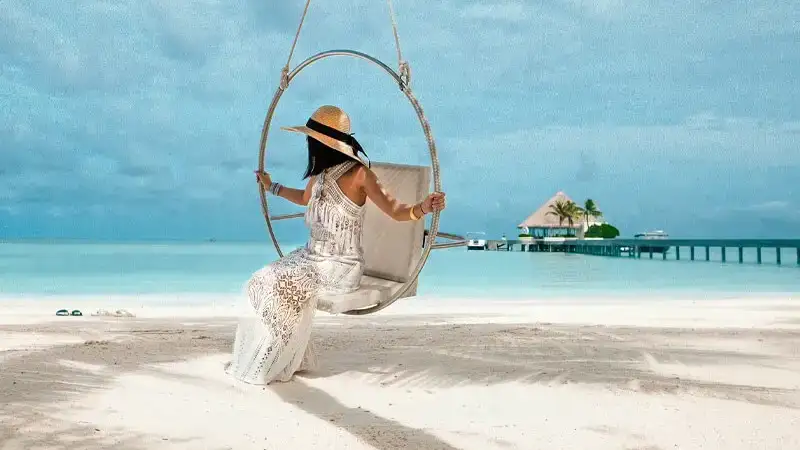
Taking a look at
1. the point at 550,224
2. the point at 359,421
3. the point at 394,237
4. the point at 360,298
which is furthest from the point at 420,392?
the point at 550,224

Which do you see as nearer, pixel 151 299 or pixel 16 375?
pixel 16 375

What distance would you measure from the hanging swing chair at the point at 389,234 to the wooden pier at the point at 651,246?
1052 inches

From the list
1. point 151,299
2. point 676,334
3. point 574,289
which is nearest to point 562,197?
point 574,289

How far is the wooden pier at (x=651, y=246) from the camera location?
99.3 ft

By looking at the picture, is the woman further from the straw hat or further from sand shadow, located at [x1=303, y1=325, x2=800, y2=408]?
sand shadow, located at [x1=303, y1=325, x2=800, y2=408]

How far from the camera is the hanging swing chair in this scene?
3766 millimetres

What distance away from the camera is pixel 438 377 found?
4016 mm

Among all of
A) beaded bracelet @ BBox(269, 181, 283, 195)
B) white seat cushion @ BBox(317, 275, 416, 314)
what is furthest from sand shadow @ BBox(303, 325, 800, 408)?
beaded bracelet @ BBox(269, 181, 283, 195)

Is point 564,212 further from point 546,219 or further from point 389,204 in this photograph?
point 389,204

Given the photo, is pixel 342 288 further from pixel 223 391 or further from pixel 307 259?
pixel 223 391

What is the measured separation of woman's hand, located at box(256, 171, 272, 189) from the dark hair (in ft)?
1.63

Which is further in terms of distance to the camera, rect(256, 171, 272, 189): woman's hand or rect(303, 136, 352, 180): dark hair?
rect(256, 171, 272, 189): woman's hand

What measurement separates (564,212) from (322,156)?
180 ft

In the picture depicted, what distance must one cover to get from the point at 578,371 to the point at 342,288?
55.9 inches
